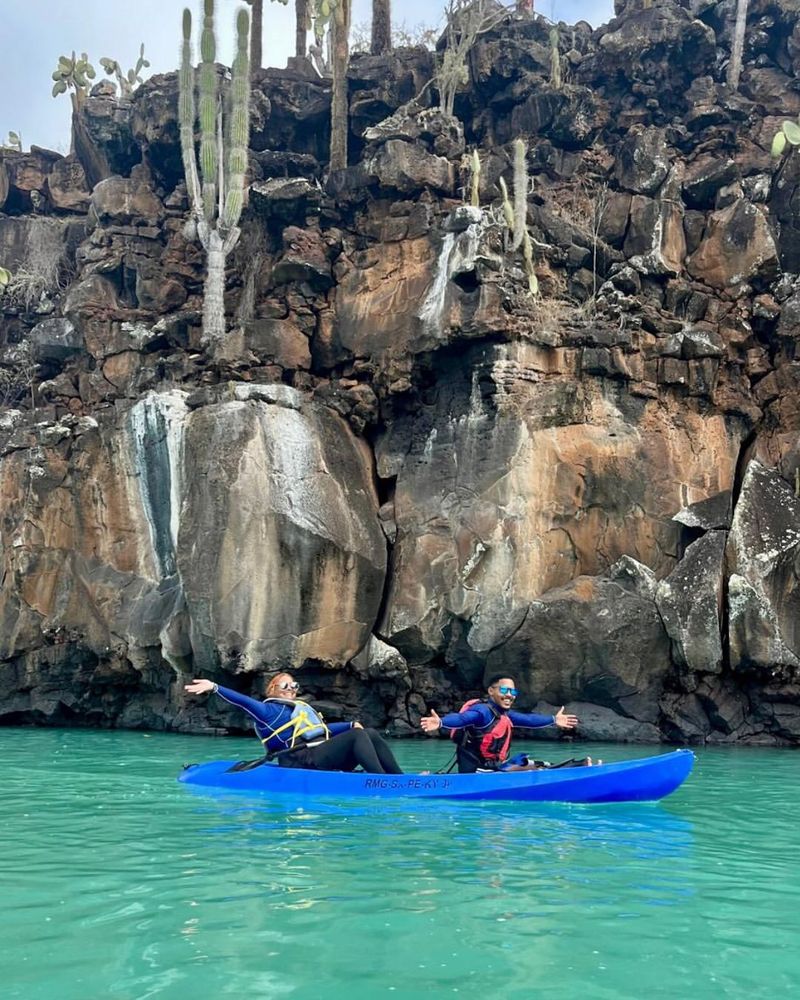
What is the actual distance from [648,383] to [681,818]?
11.6m

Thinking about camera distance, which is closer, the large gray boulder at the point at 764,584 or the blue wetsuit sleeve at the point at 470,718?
the blue wetsuit sleeve at the point at 470,718

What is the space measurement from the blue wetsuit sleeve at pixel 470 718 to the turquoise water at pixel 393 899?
90cm

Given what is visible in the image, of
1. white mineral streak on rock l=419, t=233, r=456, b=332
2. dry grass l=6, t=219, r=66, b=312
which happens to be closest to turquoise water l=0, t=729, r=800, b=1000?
white mineral streak on rock l=419, t=233, r=456, b=332

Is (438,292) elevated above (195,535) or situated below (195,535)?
above

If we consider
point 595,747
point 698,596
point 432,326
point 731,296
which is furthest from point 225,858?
point 731,296

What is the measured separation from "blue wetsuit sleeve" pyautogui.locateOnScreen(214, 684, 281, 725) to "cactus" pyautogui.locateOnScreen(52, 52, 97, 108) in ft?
77.4

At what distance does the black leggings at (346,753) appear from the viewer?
10.5m

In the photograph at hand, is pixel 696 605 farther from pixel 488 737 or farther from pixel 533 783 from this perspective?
pixel 533 783

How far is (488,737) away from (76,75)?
84.1 feet

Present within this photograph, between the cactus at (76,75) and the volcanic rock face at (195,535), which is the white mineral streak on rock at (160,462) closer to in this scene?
the volcanic rock face at (195,535)

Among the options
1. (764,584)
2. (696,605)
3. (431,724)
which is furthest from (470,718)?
(764,584)

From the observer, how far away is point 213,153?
69.2 ft

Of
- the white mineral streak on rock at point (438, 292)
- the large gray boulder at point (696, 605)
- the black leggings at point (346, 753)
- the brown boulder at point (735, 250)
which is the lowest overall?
the black leggings at point (346, 753)

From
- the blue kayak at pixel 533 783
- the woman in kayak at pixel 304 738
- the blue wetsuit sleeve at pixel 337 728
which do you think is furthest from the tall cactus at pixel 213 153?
the blue kayak at pixel 533 783
